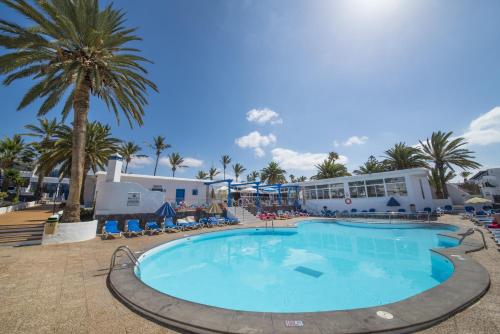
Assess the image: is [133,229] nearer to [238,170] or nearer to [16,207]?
[16,207]

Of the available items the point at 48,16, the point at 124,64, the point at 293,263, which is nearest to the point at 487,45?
the point at 293,263

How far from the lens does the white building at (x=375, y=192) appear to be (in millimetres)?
21406

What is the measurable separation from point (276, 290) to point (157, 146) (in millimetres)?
43438

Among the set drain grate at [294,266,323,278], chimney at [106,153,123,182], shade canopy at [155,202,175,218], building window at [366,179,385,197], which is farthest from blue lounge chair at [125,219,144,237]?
building window at [366,179,385,197]

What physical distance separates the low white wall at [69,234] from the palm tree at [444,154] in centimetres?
3580

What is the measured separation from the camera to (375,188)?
945 inches

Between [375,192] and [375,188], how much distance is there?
48 centimetres

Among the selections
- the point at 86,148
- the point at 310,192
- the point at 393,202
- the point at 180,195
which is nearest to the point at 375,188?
the point at 393,202

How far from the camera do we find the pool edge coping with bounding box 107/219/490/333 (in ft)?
10.6

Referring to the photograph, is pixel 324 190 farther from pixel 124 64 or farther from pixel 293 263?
pixel 124 64

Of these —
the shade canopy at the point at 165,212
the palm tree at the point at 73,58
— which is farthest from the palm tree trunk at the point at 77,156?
the shade canopy at the point at 165,212

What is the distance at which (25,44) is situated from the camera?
9.01 m

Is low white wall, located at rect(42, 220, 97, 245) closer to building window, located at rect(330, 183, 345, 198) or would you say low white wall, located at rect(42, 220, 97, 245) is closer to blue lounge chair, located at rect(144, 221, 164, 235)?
blue lounge chair, located at rect(144, 221, 164, 235)

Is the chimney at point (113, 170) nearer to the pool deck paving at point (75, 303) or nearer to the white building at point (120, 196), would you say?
the white building at point (120, 196)
